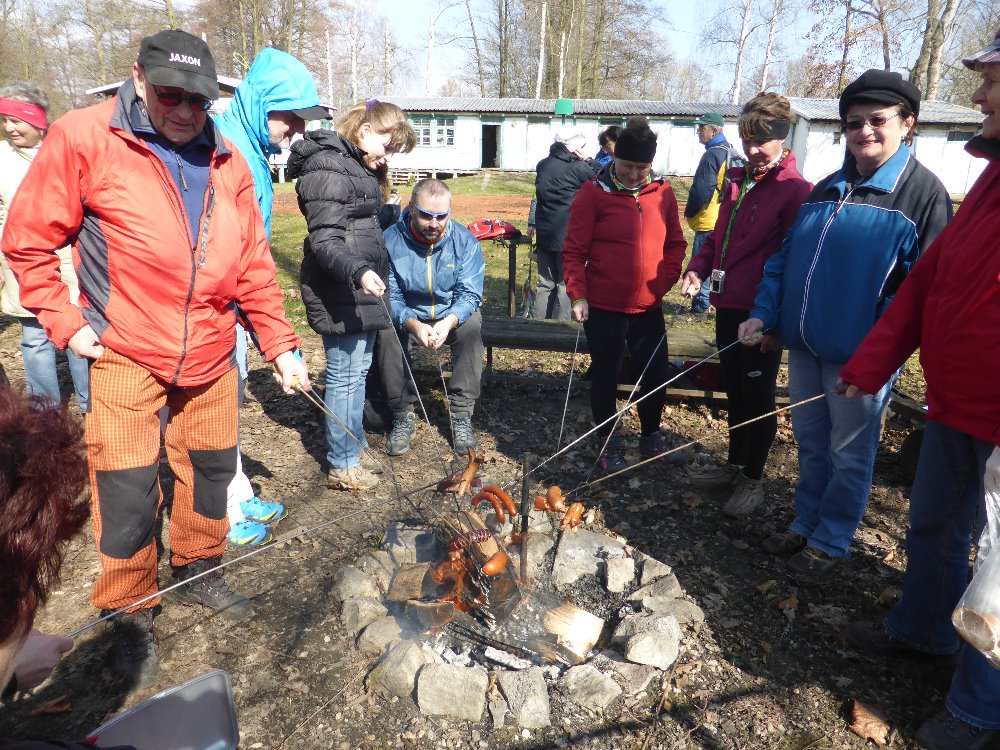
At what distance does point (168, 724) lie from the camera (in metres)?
1.58

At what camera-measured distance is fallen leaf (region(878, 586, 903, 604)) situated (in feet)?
10.3

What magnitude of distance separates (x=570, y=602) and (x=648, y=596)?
1.23 feet

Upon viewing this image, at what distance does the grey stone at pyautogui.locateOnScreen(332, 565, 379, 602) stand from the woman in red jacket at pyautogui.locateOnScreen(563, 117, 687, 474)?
186cm

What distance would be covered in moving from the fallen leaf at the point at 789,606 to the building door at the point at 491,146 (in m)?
28.0

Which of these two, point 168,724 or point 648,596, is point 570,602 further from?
point 168,724

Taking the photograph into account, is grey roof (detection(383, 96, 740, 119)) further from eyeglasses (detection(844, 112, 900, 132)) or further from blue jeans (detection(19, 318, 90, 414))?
eyeglasses (detection(844, 112, 900, 132))

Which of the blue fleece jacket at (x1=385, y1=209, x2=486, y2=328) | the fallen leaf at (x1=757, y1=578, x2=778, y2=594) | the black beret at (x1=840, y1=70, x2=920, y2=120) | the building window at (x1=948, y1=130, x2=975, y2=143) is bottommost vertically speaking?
the fallen leaf at (x1=757, y1=578, x2=778, y2=594)

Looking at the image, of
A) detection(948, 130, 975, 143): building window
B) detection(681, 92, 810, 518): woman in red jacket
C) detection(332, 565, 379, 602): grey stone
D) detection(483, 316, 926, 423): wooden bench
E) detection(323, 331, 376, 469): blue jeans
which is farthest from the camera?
detection(948, 130, 975, 143): building window

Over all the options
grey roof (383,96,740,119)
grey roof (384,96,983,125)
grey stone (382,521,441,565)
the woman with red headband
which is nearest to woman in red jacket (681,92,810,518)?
grey stone (382,521,441,565)

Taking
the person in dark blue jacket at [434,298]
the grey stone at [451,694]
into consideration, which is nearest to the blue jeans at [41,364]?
the person in dark blue jacket at [434,298]

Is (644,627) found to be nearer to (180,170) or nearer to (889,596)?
(889,596)

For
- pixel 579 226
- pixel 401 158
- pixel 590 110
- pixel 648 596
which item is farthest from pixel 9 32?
pixel 648 596

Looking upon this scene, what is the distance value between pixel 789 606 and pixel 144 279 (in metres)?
3.16

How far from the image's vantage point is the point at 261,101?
3.07 m
